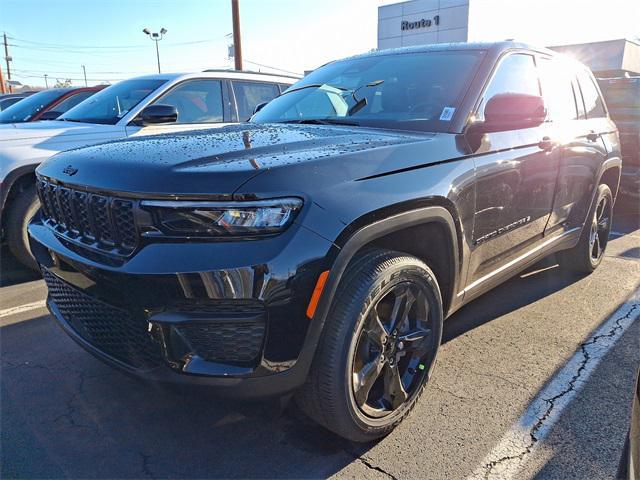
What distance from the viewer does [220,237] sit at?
5.98ft

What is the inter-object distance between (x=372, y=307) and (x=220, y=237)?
72cm

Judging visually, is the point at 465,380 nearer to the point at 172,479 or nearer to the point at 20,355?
the point at 172,479

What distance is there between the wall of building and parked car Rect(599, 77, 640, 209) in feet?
63.6

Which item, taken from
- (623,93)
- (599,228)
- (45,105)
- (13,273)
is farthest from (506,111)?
(45,105)

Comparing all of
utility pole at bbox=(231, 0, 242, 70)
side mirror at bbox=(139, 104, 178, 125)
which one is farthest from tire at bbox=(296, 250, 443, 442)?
utility pole at bbox=(231, 0, 242, 70)

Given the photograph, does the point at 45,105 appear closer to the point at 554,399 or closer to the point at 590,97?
the point at 590,97

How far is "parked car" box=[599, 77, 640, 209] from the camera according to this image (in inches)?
301

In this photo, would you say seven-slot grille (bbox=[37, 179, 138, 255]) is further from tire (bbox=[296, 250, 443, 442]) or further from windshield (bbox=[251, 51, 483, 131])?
windshield (bbox=[251, 51, 483, 131])

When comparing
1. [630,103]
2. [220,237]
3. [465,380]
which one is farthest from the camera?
[630,103]

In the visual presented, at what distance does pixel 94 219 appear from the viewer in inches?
82.7

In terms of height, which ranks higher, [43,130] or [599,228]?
[43,130]

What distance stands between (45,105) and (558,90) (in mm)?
6762

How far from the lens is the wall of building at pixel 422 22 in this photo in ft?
87.9

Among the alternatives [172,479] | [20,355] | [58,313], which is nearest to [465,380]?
[172,479]
